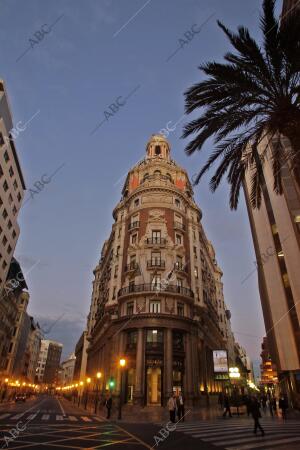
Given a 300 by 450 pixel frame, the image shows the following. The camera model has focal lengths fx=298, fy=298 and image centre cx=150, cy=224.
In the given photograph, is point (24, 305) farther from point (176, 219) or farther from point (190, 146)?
point (190, 146)

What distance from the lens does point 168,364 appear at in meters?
31.3

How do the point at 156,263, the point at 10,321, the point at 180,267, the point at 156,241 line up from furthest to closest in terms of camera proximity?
the point at 10,321 → the point at 156,241 → the point at 180,267 → the point at 156,263

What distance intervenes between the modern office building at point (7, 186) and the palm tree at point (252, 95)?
3639 cm

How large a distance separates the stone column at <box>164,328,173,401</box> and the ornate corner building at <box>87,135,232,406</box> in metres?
0.09

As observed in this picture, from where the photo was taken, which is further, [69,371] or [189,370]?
[69,371]

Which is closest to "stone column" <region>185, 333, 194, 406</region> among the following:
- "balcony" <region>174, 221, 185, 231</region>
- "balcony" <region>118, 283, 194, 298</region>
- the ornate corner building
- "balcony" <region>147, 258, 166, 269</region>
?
the ornate corner building

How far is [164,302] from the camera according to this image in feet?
112

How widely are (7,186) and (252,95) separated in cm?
4271

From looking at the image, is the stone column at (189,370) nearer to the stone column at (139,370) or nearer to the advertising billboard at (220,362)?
the advertising billboard at (220,362)

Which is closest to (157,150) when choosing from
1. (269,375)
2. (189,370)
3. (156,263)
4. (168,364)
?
(156,263)

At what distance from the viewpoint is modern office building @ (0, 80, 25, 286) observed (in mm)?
41594

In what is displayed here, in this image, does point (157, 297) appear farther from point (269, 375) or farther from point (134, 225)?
point (269, 375)

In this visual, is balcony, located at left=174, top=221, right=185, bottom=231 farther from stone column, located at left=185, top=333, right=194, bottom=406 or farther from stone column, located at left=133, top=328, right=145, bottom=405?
stone column, located at left=133, top=328, right=145, bottom=405

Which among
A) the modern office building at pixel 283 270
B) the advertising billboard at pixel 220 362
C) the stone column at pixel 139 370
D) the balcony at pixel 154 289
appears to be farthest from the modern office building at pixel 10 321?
the modern office building at pixel 283 270
